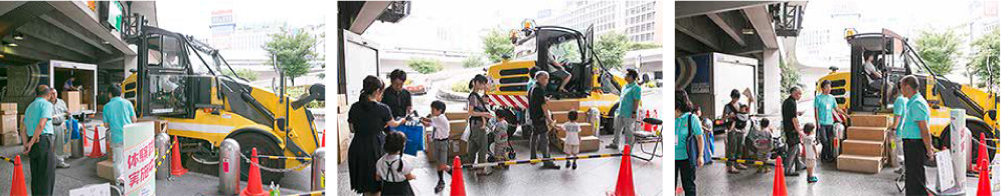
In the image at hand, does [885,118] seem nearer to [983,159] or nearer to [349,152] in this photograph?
[983,159]

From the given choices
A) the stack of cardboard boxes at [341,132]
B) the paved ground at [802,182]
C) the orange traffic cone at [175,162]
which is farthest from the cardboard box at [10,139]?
the paved ground at [802,182]

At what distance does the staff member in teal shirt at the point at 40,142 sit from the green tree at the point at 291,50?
3.17 feet

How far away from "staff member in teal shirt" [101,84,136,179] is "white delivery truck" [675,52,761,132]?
3040 mm

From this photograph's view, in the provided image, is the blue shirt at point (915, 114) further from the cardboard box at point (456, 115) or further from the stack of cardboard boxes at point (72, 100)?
the stack of cardboard boxes at point (72, 100)

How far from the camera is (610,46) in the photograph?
3279mm

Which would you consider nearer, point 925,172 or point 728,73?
point 925,172

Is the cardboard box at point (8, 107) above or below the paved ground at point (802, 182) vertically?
above

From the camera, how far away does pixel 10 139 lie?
2.44 meters

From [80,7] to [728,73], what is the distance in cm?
346

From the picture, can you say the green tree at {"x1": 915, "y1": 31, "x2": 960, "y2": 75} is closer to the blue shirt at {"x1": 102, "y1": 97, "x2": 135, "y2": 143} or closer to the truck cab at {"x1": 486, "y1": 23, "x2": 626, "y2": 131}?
the truck cab at {"x1": 486, "y1": 23, "x2": 626, "y2": 131}

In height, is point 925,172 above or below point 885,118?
below

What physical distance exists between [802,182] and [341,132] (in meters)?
2.72

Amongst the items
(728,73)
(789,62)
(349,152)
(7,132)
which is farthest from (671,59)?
(7,132)

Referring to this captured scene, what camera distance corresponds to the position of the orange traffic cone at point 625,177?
335 cm
